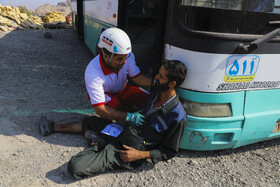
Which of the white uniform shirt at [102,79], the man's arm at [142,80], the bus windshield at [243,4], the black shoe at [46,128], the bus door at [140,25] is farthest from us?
the bus door at [140,25]

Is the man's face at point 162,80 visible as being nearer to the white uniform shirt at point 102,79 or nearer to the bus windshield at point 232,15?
the bus windshield at point 232,15

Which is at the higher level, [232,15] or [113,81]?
[232,15]

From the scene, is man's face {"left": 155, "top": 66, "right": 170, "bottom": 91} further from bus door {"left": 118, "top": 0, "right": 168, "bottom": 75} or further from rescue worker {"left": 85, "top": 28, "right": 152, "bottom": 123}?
bus door {"left": 118, "top": 0, "right": 168, "bottom": 75}

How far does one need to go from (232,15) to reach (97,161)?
198 centimetres

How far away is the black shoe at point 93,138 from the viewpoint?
2824 millimetres

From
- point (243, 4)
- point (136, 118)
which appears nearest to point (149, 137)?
point (136, 118)

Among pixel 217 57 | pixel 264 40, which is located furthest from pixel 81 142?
pixel 264 40

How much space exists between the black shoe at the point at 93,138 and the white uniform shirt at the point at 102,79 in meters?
0.42

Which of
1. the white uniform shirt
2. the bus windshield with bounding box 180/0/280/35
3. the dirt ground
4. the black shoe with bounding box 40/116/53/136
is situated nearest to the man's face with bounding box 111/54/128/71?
the white uniform shirt

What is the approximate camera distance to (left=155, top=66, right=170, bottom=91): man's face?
7.84ft

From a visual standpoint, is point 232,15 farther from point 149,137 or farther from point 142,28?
point 142,28

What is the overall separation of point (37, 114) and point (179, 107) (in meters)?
2.28

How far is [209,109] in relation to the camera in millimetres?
2537

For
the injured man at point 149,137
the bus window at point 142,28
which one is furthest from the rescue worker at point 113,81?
the bus window at point 142,28
